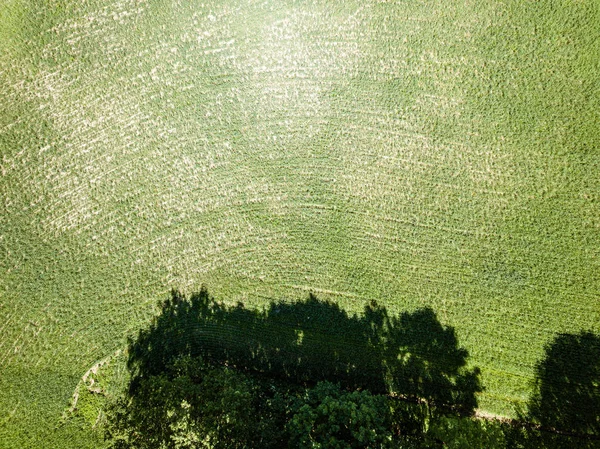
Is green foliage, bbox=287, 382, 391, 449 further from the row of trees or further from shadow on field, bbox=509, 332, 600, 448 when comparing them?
shadow on field, bbox=509, 332, 600, 448

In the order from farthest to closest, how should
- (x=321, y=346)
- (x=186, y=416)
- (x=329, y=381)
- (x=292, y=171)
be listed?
(x=292, y=171), (x=321, y=346), (x=329, y=381), (x=186, y=416)

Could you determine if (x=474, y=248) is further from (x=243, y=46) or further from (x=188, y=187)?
(x=243, y=46)

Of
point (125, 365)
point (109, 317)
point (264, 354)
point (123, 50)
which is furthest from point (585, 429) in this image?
point (123, 50)

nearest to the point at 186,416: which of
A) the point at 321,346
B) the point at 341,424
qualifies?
the point at 341,424

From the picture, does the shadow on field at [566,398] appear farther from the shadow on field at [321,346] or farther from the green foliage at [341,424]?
the green foliage at [341,424]

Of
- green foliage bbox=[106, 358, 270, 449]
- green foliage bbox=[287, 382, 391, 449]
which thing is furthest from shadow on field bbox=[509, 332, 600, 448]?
green foliage bbox=[106, 358, 270, 449]

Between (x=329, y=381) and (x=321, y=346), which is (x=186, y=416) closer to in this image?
(x=329, y=381)

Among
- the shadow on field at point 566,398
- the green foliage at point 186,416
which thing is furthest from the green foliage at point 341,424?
the shadow on field at point 566,398
